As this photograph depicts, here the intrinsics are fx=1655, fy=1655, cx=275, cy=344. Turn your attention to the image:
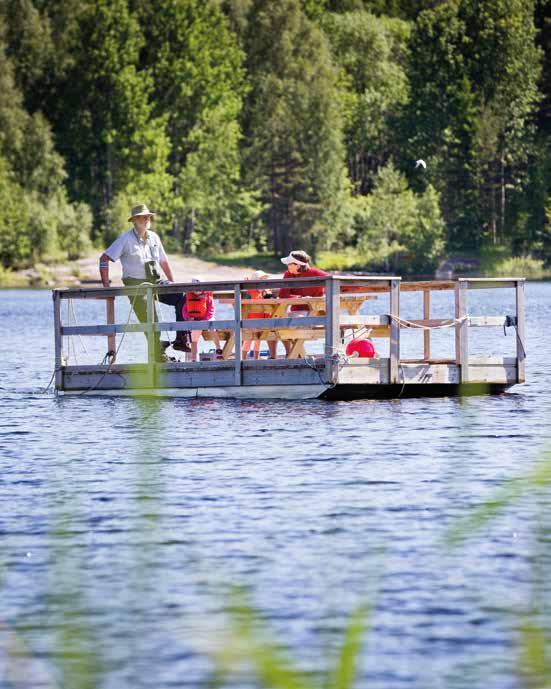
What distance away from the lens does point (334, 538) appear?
10039mm

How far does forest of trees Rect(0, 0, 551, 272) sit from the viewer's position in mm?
90125

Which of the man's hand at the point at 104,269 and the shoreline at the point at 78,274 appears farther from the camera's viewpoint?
the shoreline at the point at 78,274

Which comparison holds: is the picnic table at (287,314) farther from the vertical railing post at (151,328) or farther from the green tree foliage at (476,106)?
the green tree foliage at (476,106)

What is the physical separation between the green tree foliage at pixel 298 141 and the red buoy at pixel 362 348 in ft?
243

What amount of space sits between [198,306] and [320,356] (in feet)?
4.98

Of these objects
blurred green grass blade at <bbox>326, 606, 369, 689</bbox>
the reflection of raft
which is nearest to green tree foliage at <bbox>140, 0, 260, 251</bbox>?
the reflection of raft

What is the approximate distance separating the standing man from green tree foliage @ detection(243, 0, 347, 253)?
73.5 meters

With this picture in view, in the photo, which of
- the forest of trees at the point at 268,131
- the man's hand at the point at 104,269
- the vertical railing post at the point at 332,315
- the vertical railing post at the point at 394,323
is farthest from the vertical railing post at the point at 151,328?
the forest of trees at the point at 268,131

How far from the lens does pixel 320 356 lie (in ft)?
62.2

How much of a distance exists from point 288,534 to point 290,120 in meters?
83.9

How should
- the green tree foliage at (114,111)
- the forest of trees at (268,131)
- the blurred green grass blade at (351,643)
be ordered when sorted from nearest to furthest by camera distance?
the blurred green grass blade at (351,643) < the forest of trees at (268,131) < the green tree foliage at (114,111)

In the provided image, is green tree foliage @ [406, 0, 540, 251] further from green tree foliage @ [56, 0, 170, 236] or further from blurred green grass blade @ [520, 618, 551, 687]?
blurred green grass blade @ [520, 618, 551, 687]

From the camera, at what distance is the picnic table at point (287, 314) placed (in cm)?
1820

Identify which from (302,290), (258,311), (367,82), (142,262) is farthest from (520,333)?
(367,82)
